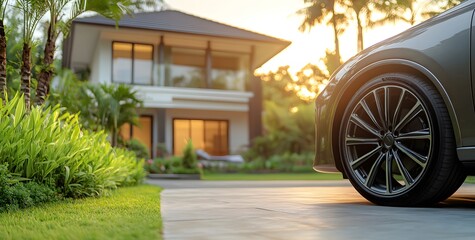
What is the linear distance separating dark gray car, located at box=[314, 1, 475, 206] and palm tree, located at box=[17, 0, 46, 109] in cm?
319

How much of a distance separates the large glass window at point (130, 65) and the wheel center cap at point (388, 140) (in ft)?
59.4

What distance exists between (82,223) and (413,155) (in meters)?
2.21

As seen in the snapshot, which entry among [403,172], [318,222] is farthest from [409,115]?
[318,222]

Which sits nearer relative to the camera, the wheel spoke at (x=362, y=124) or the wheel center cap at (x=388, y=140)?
the wheel center cap at (x=388, y=140)

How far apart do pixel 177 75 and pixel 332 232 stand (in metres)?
19.5

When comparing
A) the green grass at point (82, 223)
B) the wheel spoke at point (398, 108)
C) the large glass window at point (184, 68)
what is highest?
the large glass window at point (184, 68)

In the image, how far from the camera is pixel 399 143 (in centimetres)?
359

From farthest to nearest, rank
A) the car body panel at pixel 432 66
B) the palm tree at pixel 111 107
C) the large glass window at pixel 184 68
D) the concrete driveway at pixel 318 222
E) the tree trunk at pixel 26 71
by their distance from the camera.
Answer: the large glass window at pixel 184 68
the palm tree at pixel 111 107
the tree trunk at pixel 26 71
the car body panel at pixel 432 66
the concrete driveway at pixel 318 222

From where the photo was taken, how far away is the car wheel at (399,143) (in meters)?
3.40

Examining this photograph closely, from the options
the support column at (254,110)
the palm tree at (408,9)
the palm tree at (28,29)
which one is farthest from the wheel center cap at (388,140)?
the support column at (254,110)

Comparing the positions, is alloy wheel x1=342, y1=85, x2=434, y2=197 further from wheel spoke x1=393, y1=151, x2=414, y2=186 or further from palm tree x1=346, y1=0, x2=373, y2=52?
palm tree x1=346, y1=0, x2=373, y2=52

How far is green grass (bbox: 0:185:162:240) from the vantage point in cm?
235

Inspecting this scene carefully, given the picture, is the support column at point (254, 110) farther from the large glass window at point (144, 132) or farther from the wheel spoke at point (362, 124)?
the wheel spoke at point (362, 124)

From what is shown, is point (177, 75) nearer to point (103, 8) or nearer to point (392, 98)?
point (103, 8)
